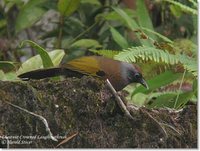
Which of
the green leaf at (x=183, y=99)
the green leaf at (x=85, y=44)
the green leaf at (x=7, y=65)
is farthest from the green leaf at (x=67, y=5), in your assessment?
the green leaf at (x=183, y=99)

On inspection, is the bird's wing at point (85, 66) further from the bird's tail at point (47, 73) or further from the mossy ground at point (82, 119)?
the mossy ground at point (82, 119)

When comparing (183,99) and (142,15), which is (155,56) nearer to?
(183,99)

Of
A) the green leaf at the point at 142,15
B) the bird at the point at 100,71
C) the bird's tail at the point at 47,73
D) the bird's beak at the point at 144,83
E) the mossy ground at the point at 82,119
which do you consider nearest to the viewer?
the mossy ground at the point at 82,119

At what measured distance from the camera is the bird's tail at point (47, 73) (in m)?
2.94

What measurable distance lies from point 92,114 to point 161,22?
285cm

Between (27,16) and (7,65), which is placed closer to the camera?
(7,65)

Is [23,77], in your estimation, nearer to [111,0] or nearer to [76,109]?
[76,109]

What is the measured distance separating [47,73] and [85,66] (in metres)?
0.24

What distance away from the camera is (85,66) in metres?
3.16

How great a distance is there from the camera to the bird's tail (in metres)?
2.94

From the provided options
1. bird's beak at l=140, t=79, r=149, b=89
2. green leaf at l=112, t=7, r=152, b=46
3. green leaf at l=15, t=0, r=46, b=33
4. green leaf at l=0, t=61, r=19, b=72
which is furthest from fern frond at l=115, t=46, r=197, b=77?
green leaf at l=15, t=0, r=46, b=33

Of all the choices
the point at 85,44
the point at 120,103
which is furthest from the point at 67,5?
the point at 120,103

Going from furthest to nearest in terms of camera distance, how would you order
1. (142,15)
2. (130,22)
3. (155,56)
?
1. (142,15)
2. (130,22)
3. (155,56)

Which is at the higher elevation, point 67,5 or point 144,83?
point 67,5
